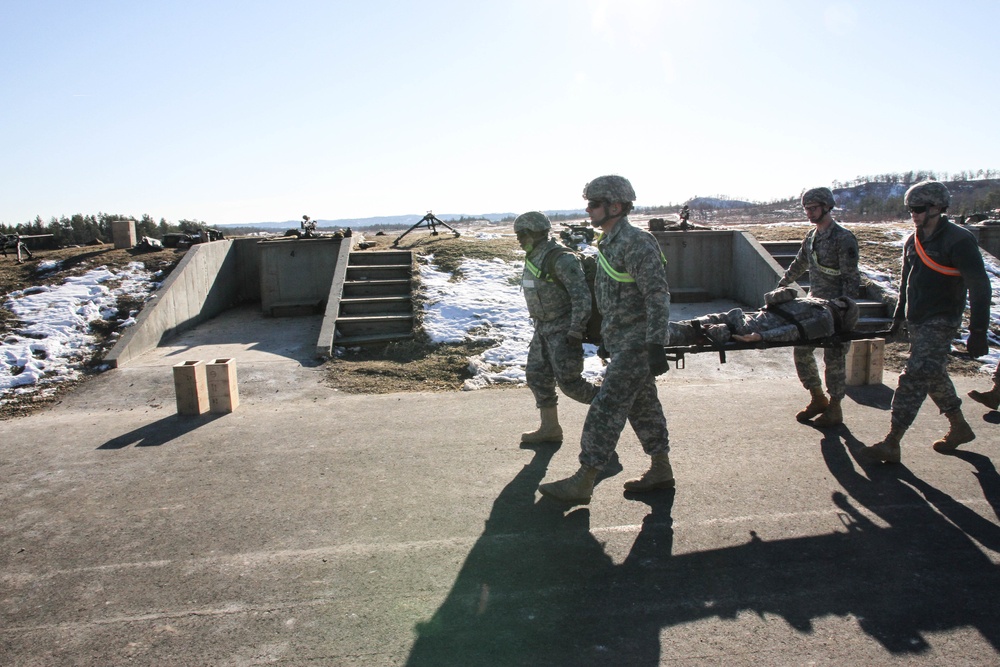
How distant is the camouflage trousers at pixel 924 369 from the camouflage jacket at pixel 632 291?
2124 mm

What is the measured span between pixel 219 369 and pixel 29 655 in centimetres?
416

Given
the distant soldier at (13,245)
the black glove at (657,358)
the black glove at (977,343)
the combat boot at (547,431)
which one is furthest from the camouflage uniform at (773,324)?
the distant soldier at (13,245)

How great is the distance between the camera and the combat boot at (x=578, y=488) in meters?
4.61

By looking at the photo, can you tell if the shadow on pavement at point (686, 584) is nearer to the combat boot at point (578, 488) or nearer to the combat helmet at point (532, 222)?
the combat boot at point (578, 488)

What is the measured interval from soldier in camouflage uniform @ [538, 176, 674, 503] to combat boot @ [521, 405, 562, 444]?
1222 mm

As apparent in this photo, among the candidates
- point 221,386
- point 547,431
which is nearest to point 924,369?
point 547,431

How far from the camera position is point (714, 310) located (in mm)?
12367

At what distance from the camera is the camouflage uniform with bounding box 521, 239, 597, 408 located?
18.0 feet

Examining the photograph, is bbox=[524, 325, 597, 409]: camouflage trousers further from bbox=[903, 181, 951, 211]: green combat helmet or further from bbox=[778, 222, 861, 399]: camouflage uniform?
bbox=[903, 181, 951, 211]: green combat helmet

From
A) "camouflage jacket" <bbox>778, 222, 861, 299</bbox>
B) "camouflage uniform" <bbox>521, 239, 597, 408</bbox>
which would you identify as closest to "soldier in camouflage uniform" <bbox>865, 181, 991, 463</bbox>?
"camouflage jacket" <bbox>778, 222, 861, 299</bbox>

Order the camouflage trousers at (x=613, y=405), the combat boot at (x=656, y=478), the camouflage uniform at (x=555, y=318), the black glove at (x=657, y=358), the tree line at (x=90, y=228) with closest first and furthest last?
the black glove at (x=657, y=358) < the camouflage trousers at (x=613, y=405) < the combat boot at (x=656, y=478) < the camouflage uniform at (x=555, y=318) < the tree line at (x=90, y=228)

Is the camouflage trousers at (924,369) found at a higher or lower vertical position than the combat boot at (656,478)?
higher

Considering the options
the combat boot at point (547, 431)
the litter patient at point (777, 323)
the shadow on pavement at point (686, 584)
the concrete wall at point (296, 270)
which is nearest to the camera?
the shadow on pavement at point (686, 584)

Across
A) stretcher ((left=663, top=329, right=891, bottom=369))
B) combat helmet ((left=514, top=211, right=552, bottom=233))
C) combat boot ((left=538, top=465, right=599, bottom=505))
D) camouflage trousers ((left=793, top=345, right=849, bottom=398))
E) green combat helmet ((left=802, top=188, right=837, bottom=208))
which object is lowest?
combat boot ((left=538, top=465, right=599, bottom=505))
